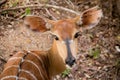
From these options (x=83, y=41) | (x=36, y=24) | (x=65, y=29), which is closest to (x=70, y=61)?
(x=65, y=29)

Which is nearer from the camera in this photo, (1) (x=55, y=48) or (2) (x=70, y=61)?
(2) (x=70, y=61)

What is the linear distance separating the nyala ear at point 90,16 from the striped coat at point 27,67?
0.73m

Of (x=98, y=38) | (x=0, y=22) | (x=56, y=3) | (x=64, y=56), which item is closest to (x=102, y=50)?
(x=98, y=38)

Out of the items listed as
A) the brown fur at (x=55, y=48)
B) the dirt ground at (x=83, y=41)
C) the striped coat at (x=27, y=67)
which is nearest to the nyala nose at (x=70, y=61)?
the brown fur at (x=55, y=48)

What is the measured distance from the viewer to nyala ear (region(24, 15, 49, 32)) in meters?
4.08

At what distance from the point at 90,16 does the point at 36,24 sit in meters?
0.63

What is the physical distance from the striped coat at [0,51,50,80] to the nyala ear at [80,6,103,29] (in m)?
0.73

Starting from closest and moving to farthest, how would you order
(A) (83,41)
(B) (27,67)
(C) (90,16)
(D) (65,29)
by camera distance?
(D) (65,29) → (B) (27,67) → (C) (90,16) → (A) (83,41)

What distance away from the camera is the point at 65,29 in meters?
3.93

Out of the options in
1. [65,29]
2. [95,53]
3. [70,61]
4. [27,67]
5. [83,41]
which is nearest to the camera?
[70,61]

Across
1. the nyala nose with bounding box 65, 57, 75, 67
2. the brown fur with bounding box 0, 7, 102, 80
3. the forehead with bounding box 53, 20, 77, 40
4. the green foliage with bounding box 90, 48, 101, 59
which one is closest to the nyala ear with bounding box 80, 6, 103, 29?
the brown fur with bounding box 0, 7, 102, 80

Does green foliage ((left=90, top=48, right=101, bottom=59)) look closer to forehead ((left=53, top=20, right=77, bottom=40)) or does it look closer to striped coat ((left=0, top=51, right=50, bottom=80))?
striped coat ((left=0, top=51, right=50, bottom=80))

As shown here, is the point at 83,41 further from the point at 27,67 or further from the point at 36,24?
the point at 27,67

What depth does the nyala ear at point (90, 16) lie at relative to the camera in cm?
411
